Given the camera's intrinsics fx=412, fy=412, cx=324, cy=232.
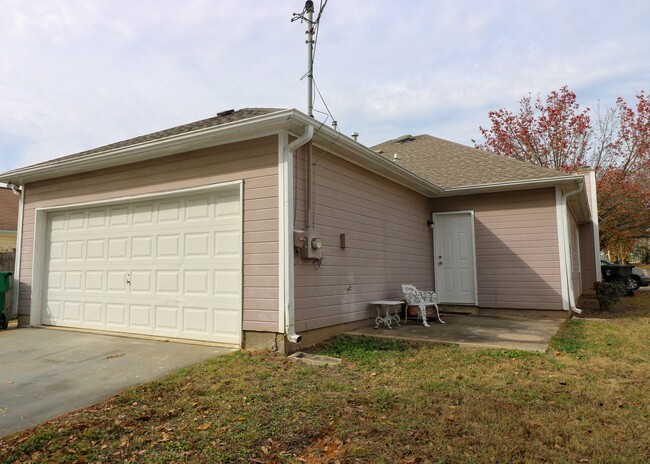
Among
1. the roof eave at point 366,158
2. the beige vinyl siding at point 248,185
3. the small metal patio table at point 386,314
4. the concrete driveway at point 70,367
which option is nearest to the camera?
the concrete driveway at point 70,367

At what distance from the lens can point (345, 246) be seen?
6438mm

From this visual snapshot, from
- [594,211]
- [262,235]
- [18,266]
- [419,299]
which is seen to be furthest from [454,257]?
[18,266]

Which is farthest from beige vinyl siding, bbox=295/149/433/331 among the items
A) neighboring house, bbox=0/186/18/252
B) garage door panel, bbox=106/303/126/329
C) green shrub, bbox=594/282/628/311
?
neighboring house, bbox=0/186/18/252

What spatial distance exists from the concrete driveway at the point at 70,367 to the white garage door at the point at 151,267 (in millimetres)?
341

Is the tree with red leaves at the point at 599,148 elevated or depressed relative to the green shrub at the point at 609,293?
elevated

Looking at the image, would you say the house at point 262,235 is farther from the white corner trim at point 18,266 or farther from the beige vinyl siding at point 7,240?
the beige vinyl siding at point 7,240

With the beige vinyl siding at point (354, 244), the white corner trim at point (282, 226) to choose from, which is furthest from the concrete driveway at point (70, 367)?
the beige vinyl siding at point (354, 244)

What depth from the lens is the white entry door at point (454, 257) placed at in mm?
9367

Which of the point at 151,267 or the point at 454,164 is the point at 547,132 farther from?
the point at 151,267

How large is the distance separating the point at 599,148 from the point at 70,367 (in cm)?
2295

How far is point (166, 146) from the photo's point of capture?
5.71 m

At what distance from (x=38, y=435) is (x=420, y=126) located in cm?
1468

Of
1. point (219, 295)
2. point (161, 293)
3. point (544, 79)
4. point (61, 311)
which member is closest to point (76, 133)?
point (61, 311)

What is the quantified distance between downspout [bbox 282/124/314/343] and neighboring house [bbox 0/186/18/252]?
1375 cm
